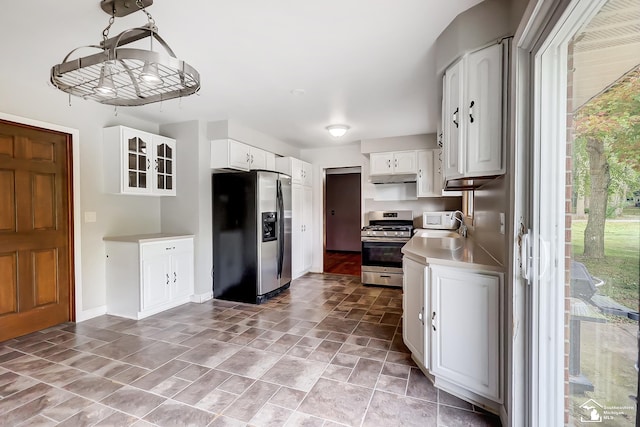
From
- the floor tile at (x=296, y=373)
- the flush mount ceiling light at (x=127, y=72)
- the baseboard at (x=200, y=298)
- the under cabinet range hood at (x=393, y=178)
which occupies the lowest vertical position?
the floor tile at (x=296, y=373)

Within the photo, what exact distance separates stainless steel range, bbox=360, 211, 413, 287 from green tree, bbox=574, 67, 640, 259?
3.49 meters

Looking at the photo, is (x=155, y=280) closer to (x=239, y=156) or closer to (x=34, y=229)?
(x=34, y=229)

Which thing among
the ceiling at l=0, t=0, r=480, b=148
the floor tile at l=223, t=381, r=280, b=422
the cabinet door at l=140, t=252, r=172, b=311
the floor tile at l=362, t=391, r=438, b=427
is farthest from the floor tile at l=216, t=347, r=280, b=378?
the ceiling at l=0, t=0, r=480, b=148

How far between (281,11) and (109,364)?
110 inches

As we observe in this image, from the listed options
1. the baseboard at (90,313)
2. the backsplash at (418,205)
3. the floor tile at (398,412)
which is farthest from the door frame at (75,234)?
the backsplash at (418,205)

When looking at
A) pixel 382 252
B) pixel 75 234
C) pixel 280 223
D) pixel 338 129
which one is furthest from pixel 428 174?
pixel 75 234

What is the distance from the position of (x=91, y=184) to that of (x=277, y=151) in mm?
2618

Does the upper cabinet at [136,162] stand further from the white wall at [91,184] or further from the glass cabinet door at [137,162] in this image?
the white wall at [91,184]

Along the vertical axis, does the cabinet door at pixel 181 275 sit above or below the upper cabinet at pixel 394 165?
below

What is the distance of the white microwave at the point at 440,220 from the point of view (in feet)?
15.3

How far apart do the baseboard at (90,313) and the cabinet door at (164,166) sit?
57.8 inches

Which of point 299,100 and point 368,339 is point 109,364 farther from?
point 299,100

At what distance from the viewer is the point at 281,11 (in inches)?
71.1

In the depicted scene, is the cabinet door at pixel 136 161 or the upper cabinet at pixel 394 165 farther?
the upper cabinet at pixel 394 165
